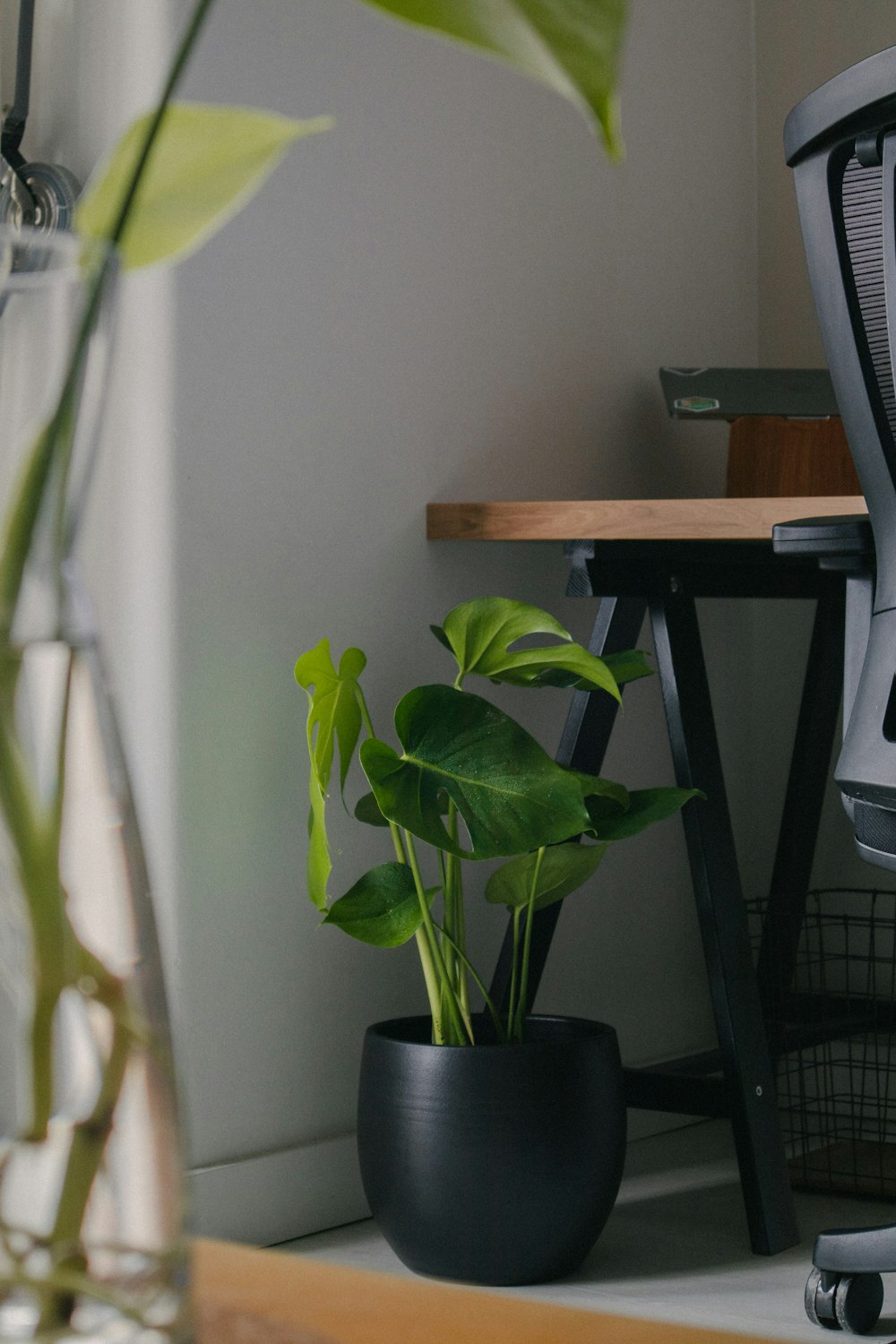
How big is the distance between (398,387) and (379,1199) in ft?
3.21

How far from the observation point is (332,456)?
1844 mm

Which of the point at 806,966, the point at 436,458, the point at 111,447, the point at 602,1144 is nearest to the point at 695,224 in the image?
the point at 436,458

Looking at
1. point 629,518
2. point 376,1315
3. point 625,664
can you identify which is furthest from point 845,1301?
point 376,1315

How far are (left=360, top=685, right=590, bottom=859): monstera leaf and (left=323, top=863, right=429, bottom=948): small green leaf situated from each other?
11cm

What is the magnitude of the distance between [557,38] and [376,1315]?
24 centimetres

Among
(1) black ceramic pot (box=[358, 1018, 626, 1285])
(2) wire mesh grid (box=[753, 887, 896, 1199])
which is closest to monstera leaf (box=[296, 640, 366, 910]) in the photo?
(1) black ceramic pot (box=[358, 1018, 626, 1285])

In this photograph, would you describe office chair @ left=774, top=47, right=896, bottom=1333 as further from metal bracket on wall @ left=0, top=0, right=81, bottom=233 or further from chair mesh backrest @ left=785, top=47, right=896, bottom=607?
metal bracket on wall @ left=0, top=0, right=81, bottom=233

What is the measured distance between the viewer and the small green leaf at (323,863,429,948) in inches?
62.1

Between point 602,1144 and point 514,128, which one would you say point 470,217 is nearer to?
point 514,128

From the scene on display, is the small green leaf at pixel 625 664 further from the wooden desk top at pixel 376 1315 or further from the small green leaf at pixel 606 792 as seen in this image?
the wooden desk top at pixel 376 1315

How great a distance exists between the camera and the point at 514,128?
212 centimetres

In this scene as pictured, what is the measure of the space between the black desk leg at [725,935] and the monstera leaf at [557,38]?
1585 millimetres

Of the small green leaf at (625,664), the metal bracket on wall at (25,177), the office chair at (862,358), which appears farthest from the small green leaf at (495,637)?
the metal bracket on wall at (25,177)

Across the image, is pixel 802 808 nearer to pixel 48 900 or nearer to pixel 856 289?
pixel 856 289
